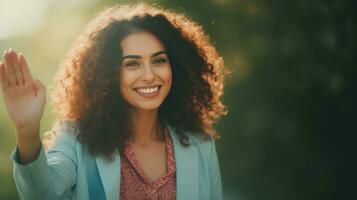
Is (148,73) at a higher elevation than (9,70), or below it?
higher

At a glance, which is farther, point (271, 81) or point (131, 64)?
point (271, 81)

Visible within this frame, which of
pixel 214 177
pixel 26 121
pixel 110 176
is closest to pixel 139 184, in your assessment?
pixel 110 176

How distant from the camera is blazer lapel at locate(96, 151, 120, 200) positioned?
273cm

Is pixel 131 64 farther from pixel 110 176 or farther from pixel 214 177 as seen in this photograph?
pixel 214 177

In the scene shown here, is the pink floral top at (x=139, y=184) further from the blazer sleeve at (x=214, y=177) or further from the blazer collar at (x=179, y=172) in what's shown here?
the blazer sleeve at (x=214, y=177)

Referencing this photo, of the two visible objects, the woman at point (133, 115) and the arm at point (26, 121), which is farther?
the woman at point (133, 115)

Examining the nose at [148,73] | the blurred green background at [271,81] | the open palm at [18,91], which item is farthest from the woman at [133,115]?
the blurred green background at [271,81]

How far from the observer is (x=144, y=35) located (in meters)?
3.01

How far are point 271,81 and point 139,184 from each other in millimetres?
2428

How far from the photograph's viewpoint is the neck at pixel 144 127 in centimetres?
308

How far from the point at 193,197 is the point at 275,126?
2.23 meters

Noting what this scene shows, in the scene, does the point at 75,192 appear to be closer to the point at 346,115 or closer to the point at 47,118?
the point at 346,115

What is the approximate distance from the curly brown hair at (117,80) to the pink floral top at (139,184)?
3.0 inches

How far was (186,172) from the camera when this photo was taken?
9.80 feet
